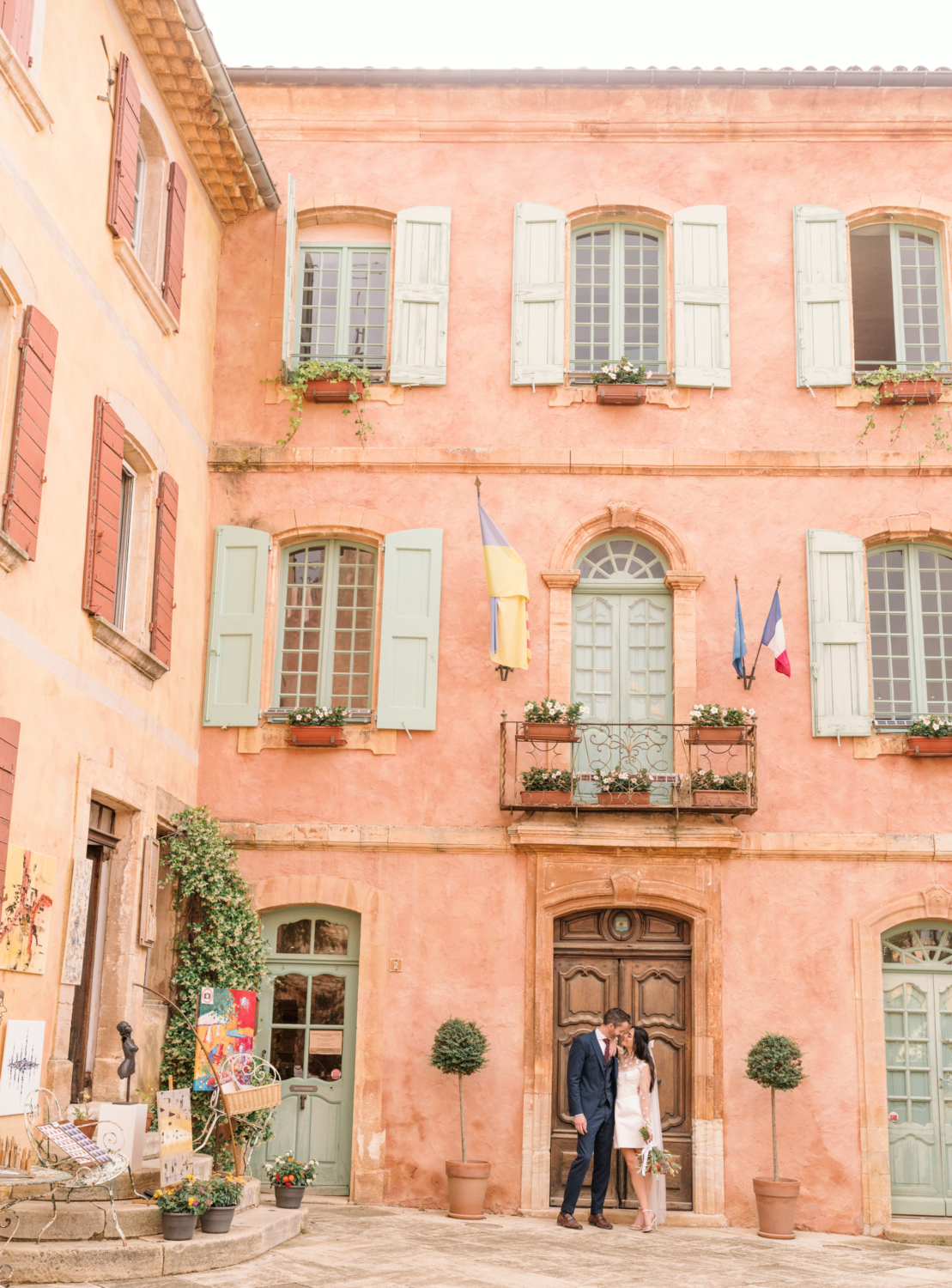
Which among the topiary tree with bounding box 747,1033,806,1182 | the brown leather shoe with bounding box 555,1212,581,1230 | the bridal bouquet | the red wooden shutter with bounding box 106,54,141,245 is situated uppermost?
the red wooden shutter with bounding box 106,54,141,245

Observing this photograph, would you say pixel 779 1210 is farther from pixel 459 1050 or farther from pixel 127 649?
pixel 127 649

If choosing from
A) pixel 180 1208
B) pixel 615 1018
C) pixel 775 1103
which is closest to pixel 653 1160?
pixel 615 1018

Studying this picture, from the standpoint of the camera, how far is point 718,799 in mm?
11242

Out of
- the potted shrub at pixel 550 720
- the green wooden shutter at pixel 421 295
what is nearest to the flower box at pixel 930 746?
the potted shrub at pixel 550 720

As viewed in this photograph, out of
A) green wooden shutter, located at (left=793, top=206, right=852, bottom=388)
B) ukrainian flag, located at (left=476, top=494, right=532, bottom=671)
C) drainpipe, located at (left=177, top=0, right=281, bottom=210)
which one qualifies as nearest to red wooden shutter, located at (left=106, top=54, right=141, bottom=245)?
drainpipe, located at (left=177, top=0, right=281, bottom=210)

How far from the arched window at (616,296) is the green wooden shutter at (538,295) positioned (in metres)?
0.23

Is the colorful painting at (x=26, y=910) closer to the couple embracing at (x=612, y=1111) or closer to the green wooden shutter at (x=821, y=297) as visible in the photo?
the couple embracing at (x=612, y=1111)

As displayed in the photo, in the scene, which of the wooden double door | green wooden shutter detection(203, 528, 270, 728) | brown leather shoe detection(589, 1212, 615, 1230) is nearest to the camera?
brown leather shoe detection(589, 1212, 615, 1230)

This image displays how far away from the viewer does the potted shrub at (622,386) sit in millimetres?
12312

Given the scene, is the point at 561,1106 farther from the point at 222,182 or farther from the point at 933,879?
the point at 222,182

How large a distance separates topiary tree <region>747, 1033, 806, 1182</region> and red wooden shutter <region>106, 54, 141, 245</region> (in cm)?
737

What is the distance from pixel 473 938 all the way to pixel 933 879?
3.61 metres

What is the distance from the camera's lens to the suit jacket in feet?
33.7

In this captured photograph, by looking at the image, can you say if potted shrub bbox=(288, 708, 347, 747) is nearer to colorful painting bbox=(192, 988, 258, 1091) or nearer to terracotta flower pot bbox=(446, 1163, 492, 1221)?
colorful painting bbox=(192, 988, 258, 1091)
